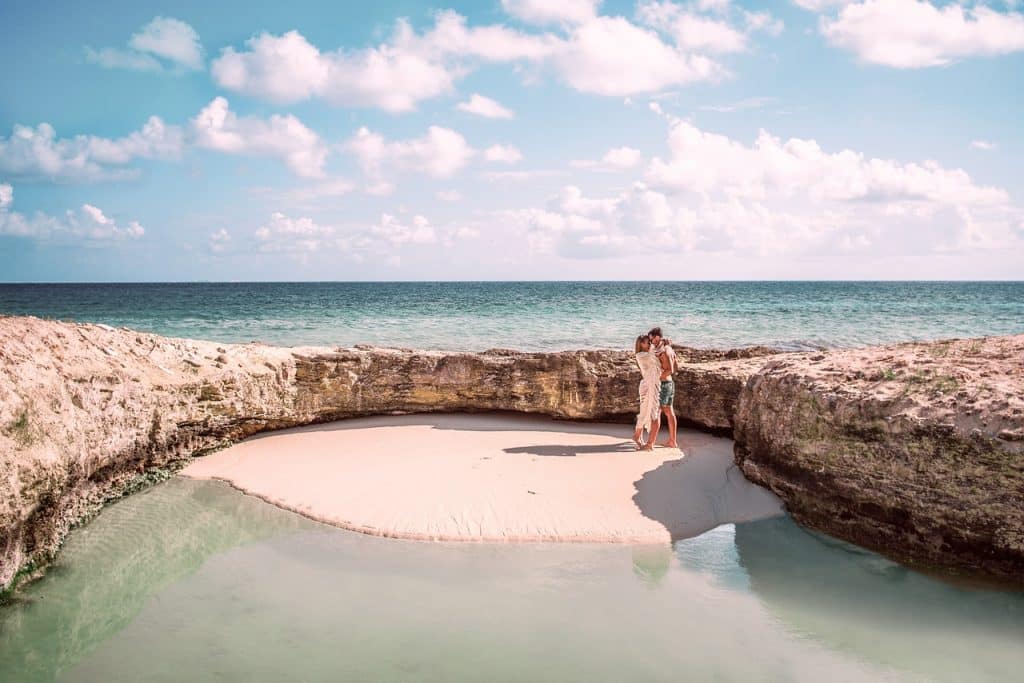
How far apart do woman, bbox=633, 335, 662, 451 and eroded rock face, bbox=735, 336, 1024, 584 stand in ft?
4.58

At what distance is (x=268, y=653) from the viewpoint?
4094mm

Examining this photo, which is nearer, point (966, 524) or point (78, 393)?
point (966, 524)

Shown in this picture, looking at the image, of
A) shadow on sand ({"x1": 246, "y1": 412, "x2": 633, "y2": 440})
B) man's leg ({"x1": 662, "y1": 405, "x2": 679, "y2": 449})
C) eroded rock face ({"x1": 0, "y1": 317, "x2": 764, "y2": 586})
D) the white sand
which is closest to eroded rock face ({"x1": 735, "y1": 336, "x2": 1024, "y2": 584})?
the white sand

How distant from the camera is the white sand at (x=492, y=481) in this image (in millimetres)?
5941

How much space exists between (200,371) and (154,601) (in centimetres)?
322

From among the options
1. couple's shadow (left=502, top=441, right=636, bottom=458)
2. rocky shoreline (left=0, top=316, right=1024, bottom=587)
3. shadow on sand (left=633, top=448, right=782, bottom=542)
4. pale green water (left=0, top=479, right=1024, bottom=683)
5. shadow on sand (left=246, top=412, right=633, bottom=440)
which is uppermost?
rocky shoreline (left=0, top=316, right=1024, bottom=587)

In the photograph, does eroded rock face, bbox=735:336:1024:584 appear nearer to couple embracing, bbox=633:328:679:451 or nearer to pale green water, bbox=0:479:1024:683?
pale green water, bbox=0:479:1024:683

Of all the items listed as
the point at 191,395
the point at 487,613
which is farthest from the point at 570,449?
the point at 191,395

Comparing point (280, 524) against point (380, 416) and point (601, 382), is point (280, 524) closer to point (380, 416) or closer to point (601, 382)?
point (380, 416)

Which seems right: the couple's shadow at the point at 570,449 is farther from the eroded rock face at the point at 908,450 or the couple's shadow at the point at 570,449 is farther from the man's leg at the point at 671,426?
the eroded rock face at the point at 908,450

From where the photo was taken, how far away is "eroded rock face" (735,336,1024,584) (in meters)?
4.87

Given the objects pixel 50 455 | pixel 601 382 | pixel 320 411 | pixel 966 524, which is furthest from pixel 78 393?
pixel 966 524

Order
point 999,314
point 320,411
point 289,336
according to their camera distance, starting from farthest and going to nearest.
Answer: point 999,314
point 289,336
point 320,411

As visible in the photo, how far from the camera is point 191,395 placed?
7.26 meters
